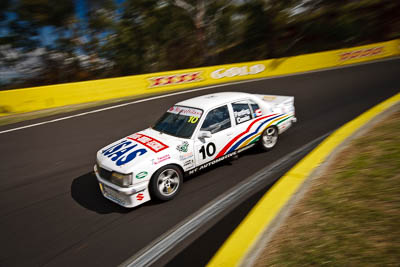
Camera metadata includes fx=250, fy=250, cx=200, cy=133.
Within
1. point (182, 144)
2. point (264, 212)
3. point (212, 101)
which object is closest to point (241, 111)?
point (212, 101)

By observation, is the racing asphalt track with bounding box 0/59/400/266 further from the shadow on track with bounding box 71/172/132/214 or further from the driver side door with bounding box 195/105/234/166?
the driver side door with bounding box 195/105/234/166

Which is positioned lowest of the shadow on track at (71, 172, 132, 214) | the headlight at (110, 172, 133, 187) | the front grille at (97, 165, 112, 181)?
the shadow on track at (71, 172, 132, 214)

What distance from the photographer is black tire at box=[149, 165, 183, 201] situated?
13.8ft

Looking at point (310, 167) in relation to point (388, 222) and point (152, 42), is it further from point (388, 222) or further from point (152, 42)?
point (152, 42)

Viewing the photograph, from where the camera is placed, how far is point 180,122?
5.01 metres

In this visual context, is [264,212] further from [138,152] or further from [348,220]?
[138,152]

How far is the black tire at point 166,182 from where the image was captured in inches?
166

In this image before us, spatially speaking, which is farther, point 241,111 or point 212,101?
point 241,111

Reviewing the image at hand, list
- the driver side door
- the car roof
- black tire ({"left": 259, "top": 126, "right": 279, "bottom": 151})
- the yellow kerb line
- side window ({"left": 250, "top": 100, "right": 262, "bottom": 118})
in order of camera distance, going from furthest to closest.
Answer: black tire ({"left": 259, "top": 126, "right": 279, "bottom": 151}) → side window ({"left": 250, "top": 100, "right": 262, "bottom": 118}) → the car roof → the driver side door → the yellow kerb line

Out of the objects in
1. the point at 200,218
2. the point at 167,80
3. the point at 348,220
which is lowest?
the point at 200,218

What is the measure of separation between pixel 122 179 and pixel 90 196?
123cm

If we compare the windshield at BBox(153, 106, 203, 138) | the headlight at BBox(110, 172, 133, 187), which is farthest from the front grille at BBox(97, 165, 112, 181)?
the windshield at BBox(153, 106, 203, 138)

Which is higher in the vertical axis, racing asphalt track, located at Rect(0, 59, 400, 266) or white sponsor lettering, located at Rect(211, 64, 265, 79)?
white sponsor lettering, located at Rect(211, 64, 265, 79)

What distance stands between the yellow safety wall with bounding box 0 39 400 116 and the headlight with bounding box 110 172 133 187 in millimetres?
8760
